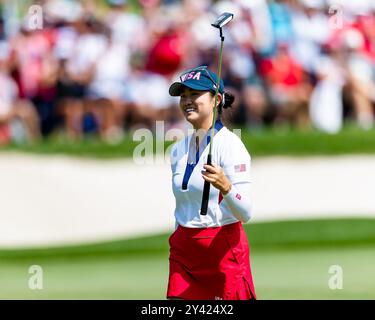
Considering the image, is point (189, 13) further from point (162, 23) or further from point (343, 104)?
point (343, 104)

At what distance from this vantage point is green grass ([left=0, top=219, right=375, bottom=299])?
34.1 ft

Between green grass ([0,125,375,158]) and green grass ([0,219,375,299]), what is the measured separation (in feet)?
2.88

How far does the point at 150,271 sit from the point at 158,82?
12.1 feet

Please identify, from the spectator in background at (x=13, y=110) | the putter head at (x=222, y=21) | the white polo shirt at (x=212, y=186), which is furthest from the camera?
the spectator in background at (x=13, y=110)

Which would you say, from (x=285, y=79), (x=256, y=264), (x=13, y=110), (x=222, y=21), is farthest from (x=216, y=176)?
(x=13, y=110)

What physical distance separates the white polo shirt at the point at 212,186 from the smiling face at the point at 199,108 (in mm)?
65

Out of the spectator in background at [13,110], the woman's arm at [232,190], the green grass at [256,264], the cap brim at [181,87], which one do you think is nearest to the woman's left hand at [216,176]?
the woman's arm at [232,190]

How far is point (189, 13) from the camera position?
1527 centimetres

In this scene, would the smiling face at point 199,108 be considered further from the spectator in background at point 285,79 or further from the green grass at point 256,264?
the spectator in background at point 285,79

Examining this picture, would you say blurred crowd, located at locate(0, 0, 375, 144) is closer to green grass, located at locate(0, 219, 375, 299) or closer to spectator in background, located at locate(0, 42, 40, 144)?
spectator in background, located at locate(0, 42, 40, 144)

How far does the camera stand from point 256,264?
12094 mm

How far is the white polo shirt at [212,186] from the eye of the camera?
6.84 meters

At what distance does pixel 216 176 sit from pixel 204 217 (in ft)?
1.32

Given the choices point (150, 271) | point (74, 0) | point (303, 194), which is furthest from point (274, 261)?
point (74, 0)
